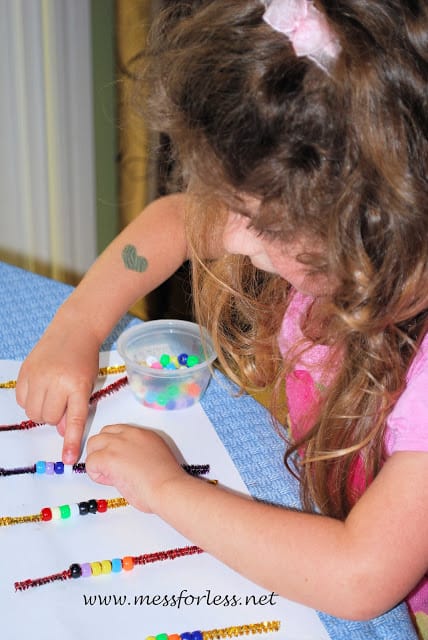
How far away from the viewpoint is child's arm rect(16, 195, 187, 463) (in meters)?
0.78

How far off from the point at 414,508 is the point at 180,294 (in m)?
1.27

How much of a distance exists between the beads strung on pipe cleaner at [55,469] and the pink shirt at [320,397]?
0.15 m

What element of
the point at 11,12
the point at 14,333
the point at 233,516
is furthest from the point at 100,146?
the point at 233,516

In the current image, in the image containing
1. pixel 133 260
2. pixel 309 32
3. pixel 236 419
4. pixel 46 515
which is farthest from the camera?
pixel 133 260

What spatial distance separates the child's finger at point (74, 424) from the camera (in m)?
0.73

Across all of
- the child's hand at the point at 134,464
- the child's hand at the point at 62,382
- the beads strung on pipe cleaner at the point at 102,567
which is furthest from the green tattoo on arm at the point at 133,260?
the beads strung on pipe cleaner at the point at 102,567

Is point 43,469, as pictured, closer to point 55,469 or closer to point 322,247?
point 55,469

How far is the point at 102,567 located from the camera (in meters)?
0.63

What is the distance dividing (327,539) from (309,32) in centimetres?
37

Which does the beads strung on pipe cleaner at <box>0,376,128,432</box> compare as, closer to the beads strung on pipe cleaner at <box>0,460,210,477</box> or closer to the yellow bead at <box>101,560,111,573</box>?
the beads strung on pipe cleaner at <box>0,460,210,477</box>

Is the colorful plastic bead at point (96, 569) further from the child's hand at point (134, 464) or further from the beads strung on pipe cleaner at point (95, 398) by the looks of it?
the beads strung on pipe cleaner at point (95, 398)

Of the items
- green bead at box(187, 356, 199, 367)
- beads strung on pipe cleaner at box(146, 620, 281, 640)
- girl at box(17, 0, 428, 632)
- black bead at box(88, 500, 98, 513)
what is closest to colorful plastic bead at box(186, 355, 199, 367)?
green bead at box(187, 356, 199, 367)

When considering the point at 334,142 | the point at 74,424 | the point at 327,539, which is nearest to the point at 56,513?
the point at 74,424

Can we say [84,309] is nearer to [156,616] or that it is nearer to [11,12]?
[156,616]
